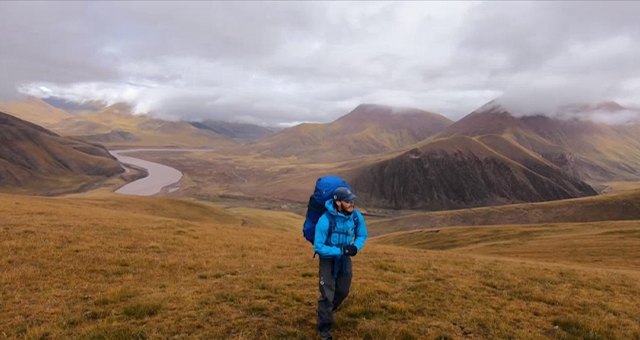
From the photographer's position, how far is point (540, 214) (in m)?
134

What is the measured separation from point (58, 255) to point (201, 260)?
5.96 m

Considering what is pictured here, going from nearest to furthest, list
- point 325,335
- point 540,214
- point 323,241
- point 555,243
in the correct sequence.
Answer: point 325,335, point 323,241, point 555,243, point 540,214

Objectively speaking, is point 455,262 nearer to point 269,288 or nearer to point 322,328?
point 269,288

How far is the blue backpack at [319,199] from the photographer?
9560 mm

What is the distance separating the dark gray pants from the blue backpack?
85cm

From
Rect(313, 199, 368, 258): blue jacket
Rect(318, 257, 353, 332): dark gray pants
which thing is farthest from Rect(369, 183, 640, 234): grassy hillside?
Rect(313, 199, 368, 258): blue jacket

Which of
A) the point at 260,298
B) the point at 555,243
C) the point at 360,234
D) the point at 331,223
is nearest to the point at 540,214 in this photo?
the point at 555,243

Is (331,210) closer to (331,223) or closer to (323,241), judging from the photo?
(331,223)

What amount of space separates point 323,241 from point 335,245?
0.33m

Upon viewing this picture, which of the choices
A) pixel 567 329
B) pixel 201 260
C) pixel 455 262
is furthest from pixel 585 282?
pixel 201 260

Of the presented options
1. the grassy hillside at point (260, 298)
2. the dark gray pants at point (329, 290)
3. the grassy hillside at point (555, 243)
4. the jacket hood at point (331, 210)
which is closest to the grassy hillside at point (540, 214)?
the grassy hillside at point (555, 243)

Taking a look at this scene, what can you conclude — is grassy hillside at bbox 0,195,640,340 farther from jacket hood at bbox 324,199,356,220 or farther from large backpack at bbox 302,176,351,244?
jacket hood at bbox 324,199,356,220

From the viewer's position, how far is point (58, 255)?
16672 millimetres

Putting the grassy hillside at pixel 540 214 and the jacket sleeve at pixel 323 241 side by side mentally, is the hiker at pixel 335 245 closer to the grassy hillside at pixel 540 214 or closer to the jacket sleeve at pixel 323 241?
the jacket sleeve at pixel 323 241
